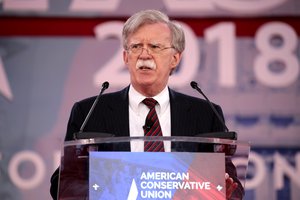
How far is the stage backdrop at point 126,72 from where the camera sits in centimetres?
326

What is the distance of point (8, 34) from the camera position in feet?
11.1

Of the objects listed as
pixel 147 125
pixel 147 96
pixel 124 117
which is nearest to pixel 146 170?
pixel 147 125

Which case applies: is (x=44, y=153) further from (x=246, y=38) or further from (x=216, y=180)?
(x=216, y=180)

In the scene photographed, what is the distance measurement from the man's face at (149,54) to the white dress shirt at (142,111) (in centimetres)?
5

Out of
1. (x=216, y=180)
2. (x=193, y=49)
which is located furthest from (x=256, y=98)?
(x=216, y=180)

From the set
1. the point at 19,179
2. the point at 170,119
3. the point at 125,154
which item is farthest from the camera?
the point at 19,179

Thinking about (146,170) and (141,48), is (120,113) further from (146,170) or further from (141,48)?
(146,170)

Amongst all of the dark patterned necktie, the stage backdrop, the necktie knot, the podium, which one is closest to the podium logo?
the podium

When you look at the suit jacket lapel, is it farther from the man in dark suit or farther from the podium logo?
the podium logo

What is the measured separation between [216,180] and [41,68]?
202 centimetres

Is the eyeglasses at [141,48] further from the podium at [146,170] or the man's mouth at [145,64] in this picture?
the podium at [146,170]

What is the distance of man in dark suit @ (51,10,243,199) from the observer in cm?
208

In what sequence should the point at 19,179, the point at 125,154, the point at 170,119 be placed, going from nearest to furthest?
1. the point at 125,154
2. the point at 170,119
3. the point at 19,179

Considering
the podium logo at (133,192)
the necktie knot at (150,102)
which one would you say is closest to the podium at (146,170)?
the podium logo at (133,192)
